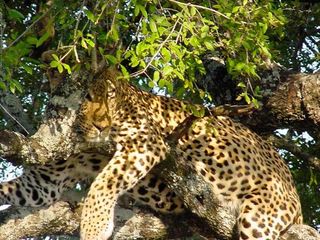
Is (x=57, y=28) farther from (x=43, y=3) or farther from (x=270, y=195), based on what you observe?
(x=270, y=195)

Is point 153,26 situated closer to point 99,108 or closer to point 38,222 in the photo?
point 99,108

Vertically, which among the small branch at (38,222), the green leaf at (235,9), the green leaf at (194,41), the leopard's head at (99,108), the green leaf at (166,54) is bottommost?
the small branch at (38,222)

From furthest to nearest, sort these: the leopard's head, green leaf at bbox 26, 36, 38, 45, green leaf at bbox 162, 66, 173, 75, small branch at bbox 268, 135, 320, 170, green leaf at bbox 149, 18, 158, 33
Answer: small branch at bbox 268, 135, 320, 170
the leopard's head
green leaf at bbox 26, 36, 38, 45
green leaf at bbox 149, 18, 158, 33
green leaf at bbox 162, 66, 173, 75

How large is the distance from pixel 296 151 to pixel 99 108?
1834 mm

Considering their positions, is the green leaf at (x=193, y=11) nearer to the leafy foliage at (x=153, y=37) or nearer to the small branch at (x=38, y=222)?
the leafy foliage at (x=153, y=37)

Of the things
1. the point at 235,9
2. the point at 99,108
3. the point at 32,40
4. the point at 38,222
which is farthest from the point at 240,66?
the point at 38,222

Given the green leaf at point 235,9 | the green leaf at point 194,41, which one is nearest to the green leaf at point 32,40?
the green leaf at point 194,41

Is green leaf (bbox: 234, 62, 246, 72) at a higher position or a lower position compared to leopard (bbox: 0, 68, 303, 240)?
higher

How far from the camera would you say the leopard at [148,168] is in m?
6.37

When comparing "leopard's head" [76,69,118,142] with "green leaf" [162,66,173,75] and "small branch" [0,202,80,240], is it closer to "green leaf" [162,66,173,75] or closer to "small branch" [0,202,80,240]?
"small branch" [0,202,80,240]

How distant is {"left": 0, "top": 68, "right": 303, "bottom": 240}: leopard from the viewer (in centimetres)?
637

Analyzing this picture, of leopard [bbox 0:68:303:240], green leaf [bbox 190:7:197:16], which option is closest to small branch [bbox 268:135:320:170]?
leopard [bbox 0:68:303:240]

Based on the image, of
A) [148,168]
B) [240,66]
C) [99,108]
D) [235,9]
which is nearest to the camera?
[235,9]

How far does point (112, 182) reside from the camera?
6.36m
